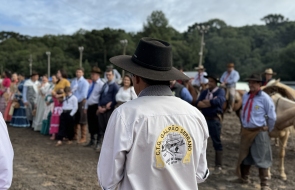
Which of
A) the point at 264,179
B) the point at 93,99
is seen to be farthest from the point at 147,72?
the point at 93,99

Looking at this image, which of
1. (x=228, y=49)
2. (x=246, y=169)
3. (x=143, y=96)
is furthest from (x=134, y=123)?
(x=228, y=49)

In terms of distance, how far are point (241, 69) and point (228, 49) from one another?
6.05 m

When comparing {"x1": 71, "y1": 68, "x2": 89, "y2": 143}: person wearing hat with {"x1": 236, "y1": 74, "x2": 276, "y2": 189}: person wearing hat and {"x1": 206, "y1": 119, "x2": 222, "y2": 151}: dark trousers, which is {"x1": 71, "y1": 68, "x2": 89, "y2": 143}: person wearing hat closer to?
{"x1": 206, "y1": 119, "x2": 222, "y2": 151}: dark trousers

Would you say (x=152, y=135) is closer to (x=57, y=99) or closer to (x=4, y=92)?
(x=57, y=99)

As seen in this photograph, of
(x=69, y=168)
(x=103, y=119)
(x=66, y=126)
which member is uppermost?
(x=103, y=119)

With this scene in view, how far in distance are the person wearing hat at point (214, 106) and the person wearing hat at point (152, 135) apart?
3.68 m

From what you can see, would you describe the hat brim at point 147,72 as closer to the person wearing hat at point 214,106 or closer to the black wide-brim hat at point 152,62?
the black wide-brim hat at point 152,62

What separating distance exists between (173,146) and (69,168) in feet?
14.3

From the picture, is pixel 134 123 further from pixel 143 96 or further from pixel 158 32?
pixel 158 32

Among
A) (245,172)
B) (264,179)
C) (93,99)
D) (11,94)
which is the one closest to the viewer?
(264,179)

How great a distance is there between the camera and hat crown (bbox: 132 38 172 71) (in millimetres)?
1805

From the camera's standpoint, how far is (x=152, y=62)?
1.80m

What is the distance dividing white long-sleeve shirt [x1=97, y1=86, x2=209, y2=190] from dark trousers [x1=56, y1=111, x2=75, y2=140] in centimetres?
601

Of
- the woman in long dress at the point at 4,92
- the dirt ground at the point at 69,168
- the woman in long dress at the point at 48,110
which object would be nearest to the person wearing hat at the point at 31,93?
the woman in long dress at the point at 4,92
